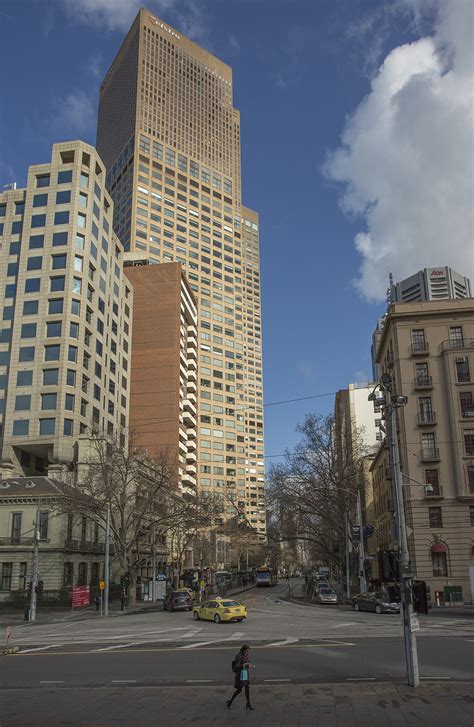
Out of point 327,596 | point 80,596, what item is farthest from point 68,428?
point 327,596

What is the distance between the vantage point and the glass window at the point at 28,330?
7044 cm

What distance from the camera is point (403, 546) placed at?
14.8m

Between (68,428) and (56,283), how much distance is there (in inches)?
697

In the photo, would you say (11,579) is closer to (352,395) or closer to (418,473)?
(418,473)

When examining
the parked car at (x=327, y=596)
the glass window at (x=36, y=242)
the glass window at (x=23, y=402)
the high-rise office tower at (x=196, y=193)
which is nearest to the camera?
the parked car at (x=327, y=596)

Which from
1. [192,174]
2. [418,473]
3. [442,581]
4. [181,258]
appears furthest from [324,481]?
[192,174]

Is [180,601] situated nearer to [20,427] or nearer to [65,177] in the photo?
[20,427]

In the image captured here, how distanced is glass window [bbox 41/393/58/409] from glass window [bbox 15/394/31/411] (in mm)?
1641

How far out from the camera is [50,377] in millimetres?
67938

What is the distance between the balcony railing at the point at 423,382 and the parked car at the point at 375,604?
1854 centimetres

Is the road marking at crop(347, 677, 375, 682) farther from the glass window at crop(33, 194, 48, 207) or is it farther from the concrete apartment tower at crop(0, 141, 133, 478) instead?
the glass window at crop(33, 194, 48, 207)

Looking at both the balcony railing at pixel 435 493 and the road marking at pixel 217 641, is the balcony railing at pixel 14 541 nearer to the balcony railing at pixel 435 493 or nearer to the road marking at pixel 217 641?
the road marking at pixel 217 641

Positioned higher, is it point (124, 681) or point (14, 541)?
point (14, 541)

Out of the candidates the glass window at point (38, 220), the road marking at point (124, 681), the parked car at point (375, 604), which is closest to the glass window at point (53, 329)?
the glass window at point (38, 220)
